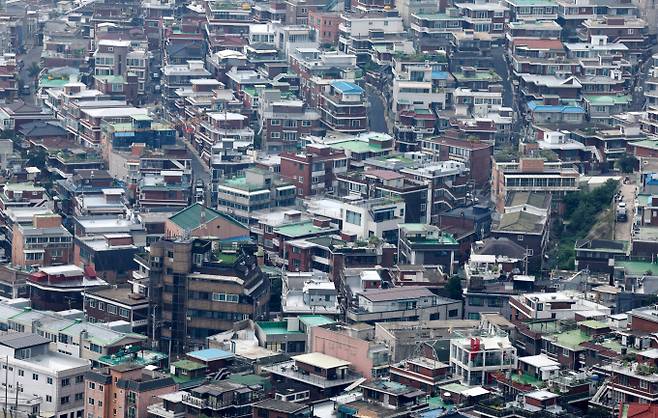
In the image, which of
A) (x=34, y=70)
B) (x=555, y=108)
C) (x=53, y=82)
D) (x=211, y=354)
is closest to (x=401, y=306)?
(x=211, y=354)

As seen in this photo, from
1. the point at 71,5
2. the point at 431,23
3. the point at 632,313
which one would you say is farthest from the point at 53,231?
the point at 71,5

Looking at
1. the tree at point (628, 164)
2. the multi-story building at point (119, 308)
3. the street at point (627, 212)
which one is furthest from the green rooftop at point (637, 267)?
the multi-story building at point (119, 308)

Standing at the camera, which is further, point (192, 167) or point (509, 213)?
point (192, 167)

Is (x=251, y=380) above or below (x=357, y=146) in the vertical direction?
below

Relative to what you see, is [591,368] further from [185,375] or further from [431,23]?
[431,23]

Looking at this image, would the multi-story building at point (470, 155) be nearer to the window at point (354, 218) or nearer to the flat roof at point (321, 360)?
the window at point (354, 218)

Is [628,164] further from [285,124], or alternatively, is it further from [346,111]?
[285,124]
